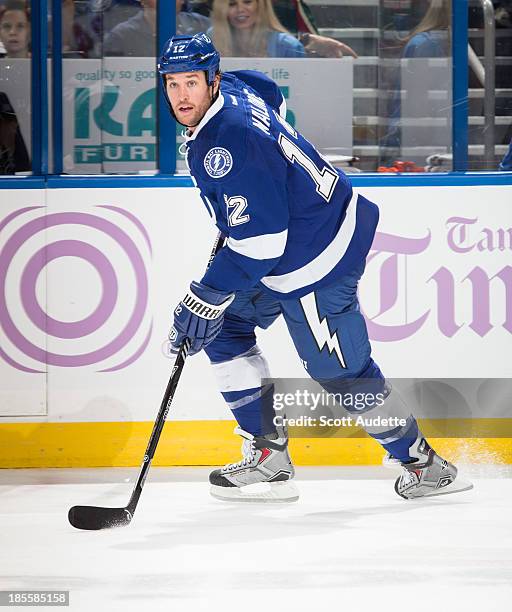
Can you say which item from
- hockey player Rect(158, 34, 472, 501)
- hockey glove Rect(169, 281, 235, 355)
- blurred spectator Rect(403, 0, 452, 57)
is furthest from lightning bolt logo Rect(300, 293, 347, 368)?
blurred spectator Rect(403, 0, 452, 57)

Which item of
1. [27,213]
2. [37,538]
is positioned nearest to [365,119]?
[27,213]

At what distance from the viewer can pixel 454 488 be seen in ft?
10.9

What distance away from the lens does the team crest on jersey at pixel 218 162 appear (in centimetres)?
290

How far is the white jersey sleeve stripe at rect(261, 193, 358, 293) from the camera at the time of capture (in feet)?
10.3

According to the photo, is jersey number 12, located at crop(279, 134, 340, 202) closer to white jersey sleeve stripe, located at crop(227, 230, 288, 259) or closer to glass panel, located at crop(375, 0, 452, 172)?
white jersey sleeve stripe, located at crop(227, 230, 288, 259)

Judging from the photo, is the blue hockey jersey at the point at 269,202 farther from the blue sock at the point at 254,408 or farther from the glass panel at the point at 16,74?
the glass panel at the point at 16,74

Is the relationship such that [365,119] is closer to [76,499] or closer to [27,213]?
[27,213]

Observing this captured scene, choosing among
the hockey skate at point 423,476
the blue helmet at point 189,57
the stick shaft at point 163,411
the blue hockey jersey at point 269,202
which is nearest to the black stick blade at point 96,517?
the stick shaft at point 163,411

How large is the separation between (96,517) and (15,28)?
167 centimetres

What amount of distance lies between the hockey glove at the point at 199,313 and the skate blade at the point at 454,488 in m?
0.76

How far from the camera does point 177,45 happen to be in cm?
297

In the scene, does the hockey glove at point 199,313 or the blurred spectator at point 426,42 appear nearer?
the hockey glove at point 199,313

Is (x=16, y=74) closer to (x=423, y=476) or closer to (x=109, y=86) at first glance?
(x=109, y=86)

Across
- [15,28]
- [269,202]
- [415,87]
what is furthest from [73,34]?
[269,202]
